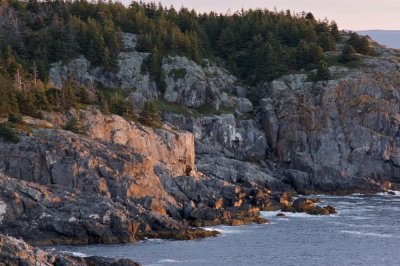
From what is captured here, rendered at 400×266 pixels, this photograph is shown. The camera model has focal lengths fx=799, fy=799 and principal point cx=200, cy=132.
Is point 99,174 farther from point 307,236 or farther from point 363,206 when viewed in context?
point 363,206

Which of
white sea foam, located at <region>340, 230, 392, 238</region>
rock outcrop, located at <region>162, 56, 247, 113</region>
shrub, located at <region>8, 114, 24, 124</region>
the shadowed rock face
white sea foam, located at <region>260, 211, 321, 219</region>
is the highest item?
rock outcrop, located at <region>162, 56, 247, 113</region>

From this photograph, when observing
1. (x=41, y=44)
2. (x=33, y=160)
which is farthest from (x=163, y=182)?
(x=41, y=44)

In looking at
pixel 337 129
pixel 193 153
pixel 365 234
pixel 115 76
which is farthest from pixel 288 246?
pixel 115 76

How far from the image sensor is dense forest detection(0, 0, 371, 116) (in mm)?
161125

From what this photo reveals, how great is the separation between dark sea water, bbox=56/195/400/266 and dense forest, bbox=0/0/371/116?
44.4 m

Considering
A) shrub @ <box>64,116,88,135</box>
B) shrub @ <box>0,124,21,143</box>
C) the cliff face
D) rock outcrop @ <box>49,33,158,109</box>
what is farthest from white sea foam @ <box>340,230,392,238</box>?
rock outcrop @ <box>49,33,158,109</box>

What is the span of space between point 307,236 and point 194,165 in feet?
116

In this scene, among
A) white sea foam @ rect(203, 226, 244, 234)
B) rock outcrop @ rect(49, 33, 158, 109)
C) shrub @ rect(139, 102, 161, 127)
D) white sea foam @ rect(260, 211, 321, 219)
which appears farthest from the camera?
rock outcrop @ rect(49, 33, 158, 109)

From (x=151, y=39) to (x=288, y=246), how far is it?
93.0m

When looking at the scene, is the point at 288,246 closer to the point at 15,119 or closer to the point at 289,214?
the point at 289,214

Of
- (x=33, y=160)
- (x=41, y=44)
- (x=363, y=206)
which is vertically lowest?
(x=363, y=206)

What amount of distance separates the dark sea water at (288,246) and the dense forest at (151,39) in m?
44.4

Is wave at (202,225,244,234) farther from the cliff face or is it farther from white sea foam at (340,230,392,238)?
the cliff face

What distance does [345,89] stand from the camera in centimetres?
15450
